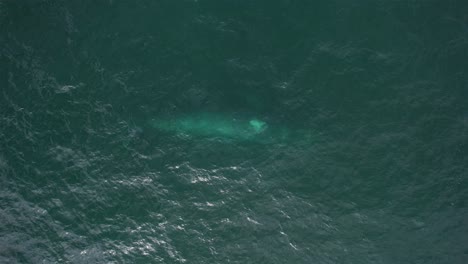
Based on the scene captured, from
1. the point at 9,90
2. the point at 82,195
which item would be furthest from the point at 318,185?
the point at 9,90

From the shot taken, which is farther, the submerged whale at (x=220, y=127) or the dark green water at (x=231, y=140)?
the submerged whale at (x=220, y=127)

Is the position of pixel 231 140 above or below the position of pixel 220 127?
below

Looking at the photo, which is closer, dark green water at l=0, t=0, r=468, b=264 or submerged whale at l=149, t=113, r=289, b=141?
dark green water at l=0, t=0, r=468, b=264

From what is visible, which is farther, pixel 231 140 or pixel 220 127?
pixel 220 127

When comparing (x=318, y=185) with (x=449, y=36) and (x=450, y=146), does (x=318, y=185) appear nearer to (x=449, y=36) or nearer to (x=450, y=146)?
(x=450, y=146)
